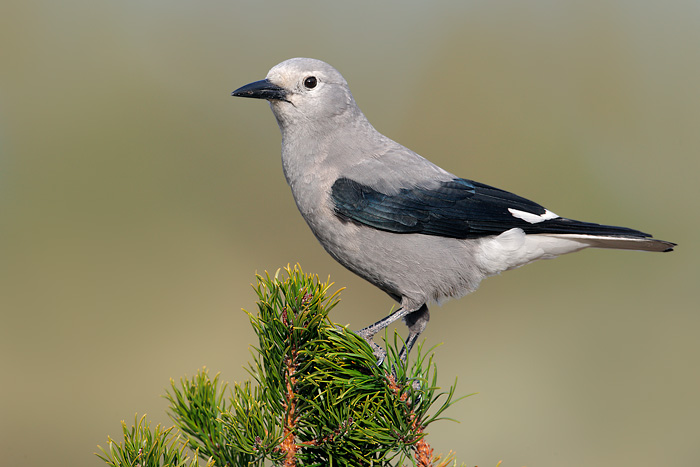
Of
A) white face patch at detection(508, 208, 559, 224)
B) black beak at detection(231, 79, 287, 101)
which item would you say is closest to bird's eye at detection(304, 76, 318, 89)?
black beak at detection(231, 79, 287, 101)

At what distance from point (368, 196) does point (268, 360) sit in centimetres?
97

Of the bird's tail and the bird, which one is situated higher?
the bird

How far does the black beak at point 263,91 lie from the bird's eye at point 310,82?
4.6 inches

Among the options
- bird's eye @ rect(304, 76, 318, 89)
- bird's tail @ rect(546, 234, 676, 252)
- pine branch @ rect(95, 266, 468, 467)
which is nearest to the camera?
pine branch @ rect(95, 266, 468, 467)

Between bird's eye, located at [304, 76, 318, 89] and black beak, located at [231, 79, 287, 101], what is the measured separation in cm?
12

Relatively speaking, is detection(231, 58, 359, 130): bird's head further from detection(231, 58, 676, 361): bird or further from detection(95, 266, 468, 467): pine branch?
detection(95, 266, 468, 467): pine branch

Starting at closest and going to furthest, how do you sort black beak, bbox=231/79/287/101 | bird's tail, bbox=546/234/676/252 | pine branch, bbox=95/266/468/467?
pine branch, bbox=95/266/468/467
bird's tail, bbox=546/234/676/252
black beak, bbox=231/79/287/101

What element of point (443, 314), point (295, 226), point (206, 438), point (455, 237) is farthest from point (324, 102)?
point (443, 314)

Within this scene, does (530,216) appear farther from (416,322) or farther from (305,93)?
(305,93)

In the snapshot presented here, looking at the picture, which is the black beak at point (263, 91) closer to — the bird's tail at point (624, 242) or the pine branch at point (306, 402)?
the pine branch at point (306, 402)

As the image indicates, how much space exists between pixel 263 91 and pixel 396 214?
0.83 m

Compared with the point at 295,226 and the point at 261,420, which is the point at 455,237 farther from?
the point at 295,226

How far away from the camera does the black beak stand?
2613mm

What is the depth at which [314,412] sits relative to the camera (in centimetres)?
183
